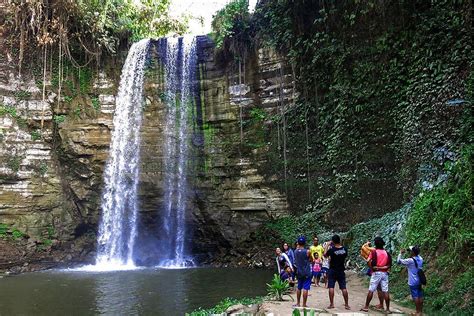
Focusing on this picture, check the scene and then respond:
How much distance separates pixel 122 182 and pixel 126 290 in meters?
7.41

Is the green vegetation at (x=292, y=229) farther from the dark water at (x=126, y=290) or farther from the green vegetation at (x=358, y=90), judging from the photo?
the dark water at (x=126, y=290)

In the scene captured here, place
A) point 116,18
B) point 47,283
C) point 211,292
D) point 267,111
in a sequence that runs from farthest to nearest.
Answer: point 116,18 → point 267,111 → point 47,283 → point 211,292

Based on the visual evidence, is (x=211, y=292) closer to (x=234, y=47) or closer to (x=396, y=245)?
(x=396, y=245)

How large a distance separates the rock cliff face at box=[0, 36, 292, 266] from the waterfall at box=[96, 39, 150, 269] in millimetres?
329

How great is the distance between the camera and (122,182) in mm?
17672

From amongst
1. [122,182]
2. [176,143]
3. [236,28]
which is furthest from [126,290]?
[236,28]

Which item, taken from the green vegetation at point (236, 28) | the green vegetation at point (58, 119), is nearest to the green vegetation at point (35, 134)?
the green vegetation at point (58, 119)

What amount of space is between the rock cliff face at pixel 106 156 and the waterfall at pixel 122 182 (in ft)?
1.08

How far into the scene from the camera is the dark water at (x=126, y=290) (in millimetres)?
9219

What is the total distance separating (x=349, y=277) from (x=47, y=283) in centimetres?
878

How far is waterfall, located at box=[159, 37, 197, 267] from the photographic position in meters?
17.5

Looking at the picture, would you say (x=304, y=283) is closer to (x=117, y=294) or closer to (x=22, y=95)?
(x=117, y=294)

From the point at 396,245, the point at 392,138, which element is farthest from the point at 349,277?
the point at 392,138

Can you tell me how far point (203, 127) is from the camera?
18234 millimetres
